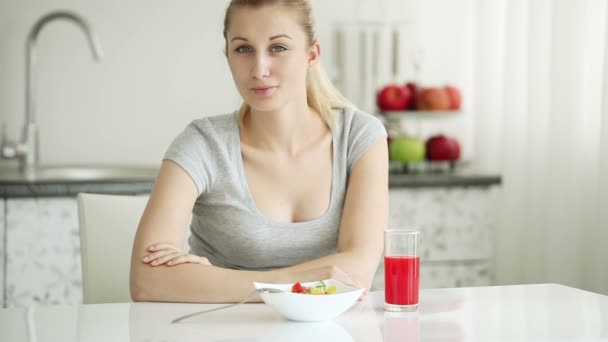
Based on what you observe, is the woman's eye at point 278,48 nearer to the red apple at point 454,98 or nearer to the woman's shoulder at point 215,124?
the woman's shoulder at point 215,124

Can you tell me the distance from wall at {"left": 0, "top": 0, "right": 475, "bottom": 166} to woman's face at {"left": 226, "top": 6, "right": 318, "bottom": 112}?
1.53 metres

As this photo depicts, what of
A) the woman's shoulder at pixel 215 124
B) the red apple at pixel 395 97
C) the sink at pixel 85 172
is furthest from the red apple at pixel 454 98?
the woman's shoulder at pixel 215 124

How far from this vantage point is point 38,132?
3186mm

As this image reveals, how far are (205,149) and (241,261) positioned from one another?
0.78ft

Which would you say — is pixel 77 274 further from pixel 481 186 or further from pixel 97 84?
pixel 481 186

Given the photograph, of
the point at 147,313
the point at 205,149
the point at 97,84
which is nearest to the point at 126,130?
the point at 97,84

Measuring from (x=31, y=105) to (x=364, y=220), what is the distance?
1.81m

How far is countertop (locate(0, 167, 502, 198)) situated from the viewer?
248cm

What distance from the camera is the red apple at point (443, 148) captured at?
312 cm

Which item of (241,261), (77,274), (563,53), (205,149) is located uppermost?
(563,53)

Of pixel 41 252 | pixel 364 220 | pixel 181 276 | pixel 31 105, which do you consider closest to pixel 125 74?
pixel 31 105

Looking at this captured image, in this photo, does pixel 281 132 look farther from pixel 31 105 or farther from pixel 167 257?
pixel 31 105

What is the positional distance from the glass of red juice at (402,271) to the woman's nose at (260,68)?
47cm

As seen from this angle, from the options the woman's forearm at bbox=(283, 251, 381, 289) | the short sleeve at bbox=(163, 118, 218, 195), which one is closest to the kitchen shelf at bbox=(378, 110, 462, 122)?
the short sleeve at bbox=(163, 118, 218, 195)
